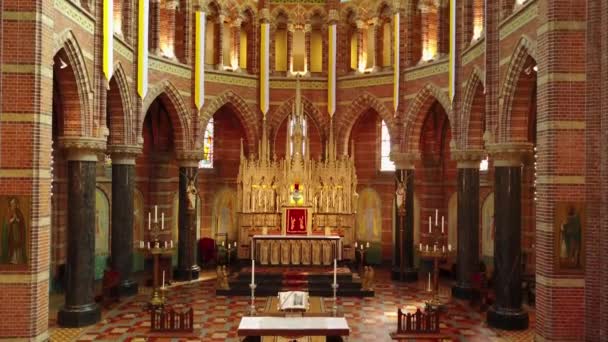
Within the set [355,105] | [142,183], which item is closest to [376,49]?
[355,105]

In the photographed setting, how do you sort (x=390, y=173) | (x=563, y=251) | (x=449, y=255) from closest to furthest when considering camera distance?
(x=563, y=251) → (x=449, y=255) → (x=390, y=173)

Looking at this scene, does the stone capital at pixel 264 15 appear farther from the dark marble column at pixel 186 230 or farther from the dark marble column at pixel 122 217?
the dark marble column at pixel 122 217

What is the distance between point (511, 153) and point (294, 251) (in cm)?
1019

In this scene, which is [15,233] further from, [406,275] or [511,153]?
[406,275]

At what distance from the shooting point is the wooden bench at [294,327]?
34.9 feet

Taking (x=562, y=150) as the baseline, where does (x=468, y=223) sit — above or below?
below

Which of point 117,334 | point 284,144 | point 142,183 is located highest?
point 284,144

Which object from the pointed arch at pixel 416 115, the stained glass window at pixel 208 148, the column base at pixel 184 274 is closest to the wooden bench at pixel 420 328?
the pointed arch at pixel 416 115

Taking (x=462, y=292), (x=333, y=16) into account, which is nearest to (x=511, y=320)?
(x=462, y=292)

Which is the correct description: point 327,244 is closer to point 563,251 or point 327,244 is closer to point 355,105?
point 355,105

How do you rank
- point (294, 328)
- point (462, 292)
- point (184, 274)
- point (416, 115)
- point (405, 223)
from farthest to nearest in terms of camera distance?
point (405, 223) → point (416, 115) → point (184, 274) → point (462, 292) → point (294, 328)

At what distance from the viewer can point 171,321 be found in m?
15.6

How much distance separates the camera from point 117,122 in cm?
1988

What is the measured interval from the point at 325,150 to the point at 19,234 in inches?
649
